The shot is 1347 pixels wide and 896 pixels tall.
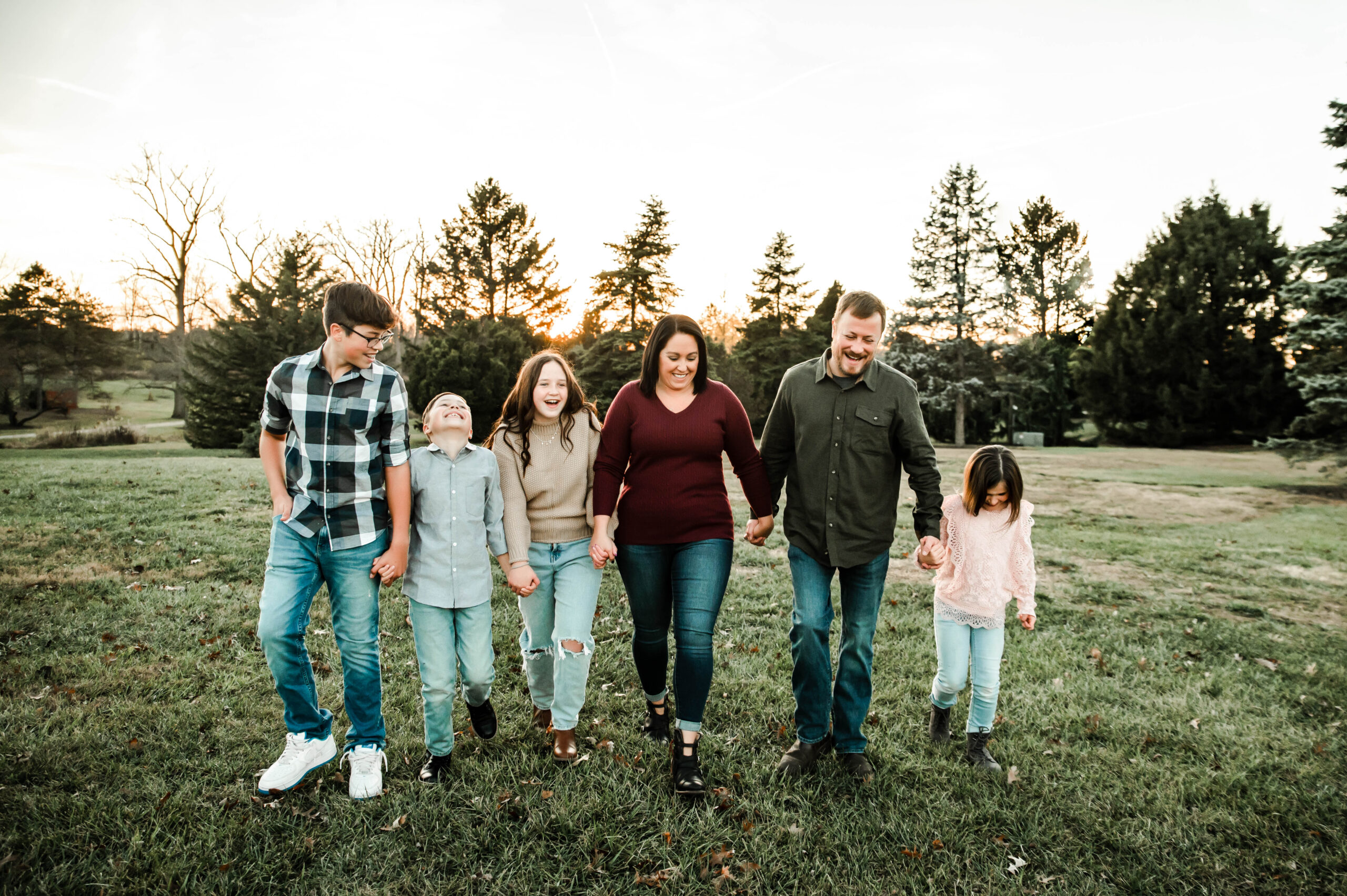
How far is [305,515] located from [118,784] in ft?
5.02

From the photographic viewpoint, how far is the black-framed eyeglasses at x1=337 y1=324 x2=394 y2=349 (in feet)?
9.77

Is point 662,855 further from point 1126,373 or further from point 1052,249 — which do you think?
point 1052,249

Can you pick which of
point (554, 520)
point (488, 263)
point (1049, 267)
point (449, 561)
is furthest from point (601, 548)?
point (1049, 267)

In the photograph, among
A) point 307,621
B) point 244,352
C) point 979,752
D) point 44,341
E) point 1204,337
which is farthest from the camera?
point 44,341

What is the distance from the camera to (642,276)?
28125 millimetres

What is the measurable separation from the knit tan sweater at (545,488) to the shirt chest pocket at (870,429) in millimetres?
1371

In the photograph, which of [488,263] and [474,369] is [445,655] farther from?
[488,263]

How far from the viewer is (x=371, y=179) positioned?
32.6 meters

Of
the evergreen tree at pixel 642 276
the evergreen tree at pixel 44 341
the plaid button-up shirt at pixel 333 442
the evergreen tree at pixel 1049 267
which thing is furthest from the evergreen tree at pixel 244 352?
the evergreen tree at pixel 1049 267

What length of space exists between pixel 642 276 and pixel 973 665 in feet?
85.5

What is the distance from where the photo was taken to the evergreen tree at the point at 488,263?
36.3 m

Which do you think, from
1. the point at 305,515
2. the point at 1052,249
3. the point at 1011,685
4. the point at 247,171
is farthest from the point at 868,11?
the point at 1052,249

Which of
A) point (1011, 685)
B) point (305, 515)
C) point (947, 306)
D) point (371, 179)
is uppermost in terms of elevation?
point (371, 179)

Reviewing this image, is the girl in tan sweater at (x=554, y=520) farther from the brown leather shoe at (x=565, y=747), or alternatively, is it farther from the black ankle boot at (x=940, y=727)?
the black ankle boot at (x=940, y=727)
